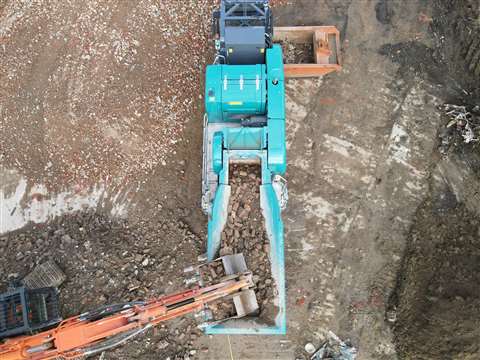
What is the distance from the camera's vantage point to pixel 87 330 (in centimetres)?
742

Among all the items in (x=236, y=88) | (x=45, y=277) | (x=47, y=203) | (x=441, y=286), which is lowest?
(x=441, y=286)

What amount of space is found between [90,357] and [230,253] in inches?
114

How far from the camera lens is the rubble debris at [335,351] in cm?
908

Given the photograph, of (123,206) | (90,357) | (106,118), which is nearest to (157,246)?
(123,206)

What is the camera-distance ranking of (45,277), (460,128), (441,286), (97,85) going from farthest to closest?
(97,85)
(460,128)
(441,286)
(45,277)

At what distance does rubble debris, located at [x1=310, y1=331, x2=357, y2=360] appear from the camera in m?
9.08

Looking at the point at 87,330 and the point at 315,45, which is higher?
the point at 315,45

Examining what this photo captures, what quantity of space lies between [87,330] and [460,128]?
7.51 metres

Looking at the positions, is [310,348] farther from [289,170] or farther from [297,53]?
[297,53]

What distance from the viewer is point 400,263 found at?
9508mm

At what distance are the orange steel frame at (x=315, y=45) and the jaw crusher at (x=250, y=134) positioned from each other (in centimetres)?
139

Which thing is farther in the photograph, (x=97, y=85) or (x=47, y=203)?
(x=97, y=85)

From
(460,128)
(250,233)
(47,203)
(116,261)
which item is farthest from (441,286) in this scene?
(47,203)

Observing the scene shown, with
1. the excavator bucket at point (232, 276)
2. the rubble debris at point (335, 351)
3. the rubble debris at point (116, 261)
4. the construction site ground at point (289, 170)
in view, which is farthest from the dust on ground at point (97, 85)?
the rubble debris at point (335, 351)
